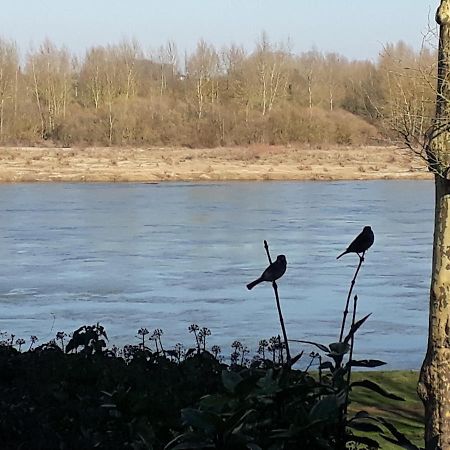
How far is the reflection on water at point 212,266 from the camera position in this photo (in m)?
9.40

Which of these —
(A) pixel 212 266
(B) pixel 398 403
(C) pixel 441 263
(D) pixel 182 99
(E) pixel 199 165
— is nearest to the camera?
(C) pixel 441 263

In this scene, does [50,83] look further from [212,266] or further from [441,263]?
[441,263]

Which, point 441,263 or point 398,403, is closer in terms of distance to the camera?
point 441,263

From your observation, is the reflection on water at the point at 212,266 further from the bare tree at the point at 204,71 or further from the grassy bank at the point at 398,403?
the bare tree at the point at 204,71

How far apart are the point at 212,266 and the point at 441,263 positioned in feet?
30.2

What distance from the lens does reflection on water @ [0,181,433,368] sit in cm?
940

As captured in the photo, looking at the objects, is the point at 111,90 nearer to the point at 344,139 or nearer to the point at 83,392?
the point at 344,139

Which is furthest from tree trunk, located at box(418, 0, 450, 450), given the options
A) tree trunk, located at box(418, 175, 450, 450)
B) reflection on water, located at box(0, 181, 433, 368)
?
reflection on water, located at box(0, 181, 433, 368)

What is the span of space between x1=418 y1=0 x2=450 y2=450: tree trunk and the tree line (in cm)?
3421

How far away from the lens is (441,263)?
4.18 m

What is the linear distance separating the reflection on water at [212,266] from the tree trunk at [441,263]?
353 centimetres

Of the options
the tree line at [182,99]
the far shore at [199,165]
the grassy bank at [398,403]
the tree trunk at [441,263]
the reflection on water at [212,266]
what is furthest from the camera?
the tree line at [182,99]

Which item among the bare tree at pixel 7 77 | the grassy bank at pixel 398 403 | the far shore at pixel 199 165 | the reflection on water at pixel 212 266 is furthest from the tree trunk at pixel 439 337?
the bare tree at pixel 7 77

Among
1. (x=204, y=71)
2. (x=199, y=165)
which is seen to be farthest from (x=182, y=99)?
(x=199, y=165)
